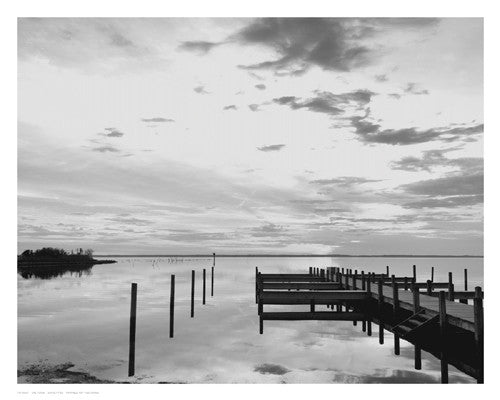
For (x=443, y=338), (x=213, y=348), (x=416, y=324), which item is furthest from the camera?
(x=213, y=348)

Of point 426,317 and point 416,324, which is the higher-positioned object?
point 426,317

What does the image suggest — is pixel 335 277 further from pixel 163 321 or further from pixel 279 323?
pixel 163 321

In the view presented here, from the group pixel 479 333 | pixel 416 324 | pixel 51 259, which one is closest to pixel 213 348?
pixel 416 324

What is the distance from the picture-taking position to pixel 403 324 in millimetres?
16109

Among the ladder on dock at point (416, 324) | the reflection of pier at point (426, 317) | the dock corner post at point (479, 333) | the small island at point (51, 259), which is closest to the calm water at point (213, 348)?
the reflection of pier at point (426, 317)

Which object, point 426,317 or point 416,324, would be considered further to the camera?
point 426,317

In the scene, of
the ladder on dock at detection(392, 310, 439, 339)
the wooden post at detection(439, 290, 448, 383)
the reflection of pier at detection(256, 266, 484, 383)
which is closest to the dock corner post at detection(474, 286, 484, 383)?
the reflection of pier at detection(256, 266, 484, 383)

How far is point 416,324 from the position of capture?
52.1ft

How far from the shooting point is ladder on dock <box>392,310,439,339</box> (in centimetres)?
1524

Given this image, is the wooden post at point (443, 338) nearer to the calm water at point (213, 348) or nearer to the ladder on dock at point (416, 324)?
the ladder on dock at point (416, 324)

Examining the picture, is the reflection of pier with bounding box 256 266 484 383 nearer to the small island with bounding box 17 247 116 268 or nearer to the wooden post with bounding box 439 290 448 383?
the wooden post with bounding box 439 290 448 383

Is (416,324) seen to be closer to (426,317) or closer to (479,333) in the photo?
(426,317)

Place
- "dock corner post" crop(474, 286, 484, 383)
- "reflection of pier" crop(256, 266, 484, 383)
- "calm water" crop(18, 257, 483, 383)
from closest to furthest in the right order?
"dock corner post" crop(474, 286, 484, 383) → "reflection of pier" crop(256, 266, 484, 383) → "calm water" crop(18, 257, 483, 383)
